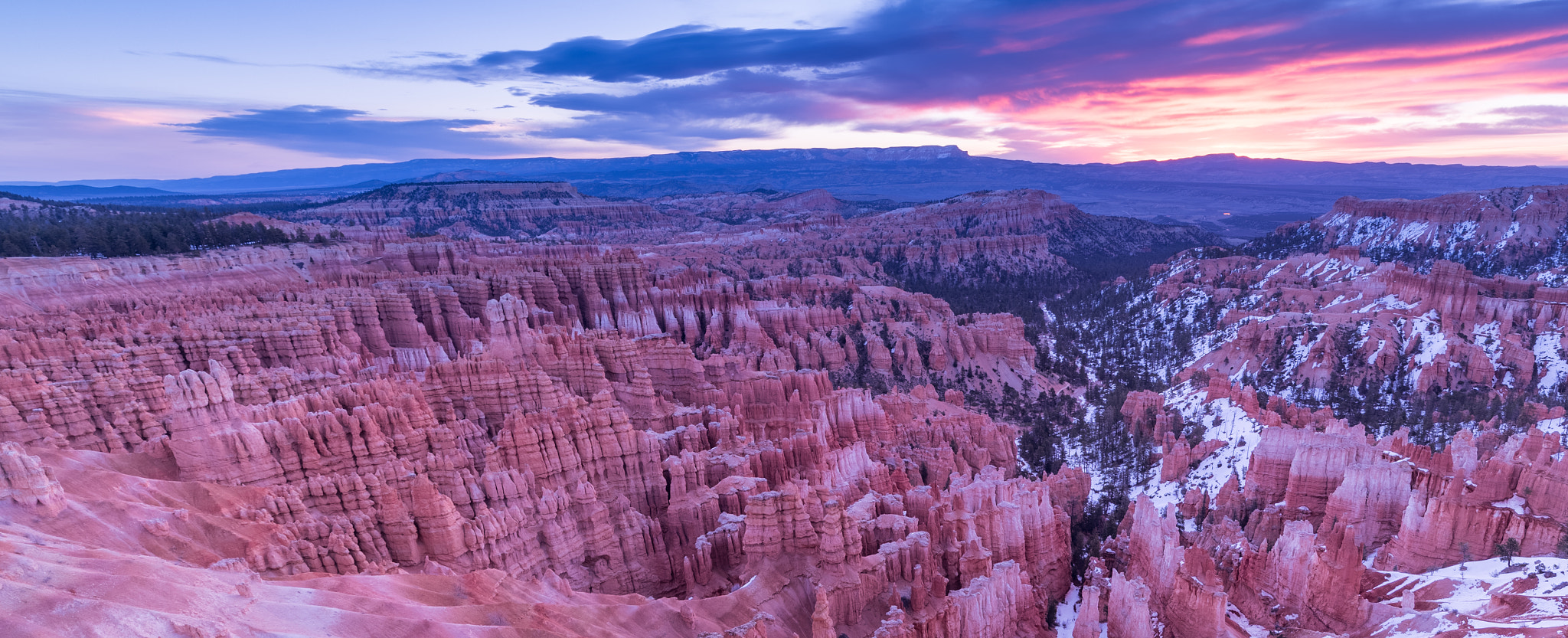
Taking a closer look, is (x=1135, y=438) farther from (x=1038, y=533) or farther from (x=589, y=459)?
(x=589, y=459)

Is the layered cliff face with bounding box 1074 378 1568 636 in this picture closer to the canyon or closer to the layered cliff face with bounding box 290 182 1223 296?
the canyon

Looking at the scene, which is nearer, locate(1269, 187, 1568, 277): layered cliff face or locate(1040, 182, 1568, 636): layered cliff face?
locate(1040, 182, 1568, 636): layered cliff face

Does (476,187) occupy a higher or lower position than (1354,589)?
higher

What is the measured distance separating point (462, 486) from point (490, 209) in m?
166

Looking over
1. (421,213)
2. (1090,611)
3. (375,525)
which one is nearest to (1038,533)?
(1090,611)

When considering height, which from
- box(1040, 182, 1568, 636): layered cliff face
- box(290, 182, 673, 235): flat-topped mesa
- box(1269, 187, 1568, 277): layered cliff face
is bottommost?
box(1040, 182, 1568, 636): layered cliff face

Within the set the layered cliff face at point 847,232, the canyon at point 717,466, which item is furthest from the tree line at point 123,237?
the layered cliff face at point 847,232

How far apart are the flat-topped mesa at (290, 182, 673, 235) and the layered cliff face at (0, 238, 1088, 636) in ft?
392

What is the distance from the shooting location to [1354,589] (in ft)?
69.2

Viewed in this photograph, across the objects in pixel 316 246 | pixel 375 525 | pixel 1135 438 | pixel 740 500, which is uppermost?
pixel 316 246

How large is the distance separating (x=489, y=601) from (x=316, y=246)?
64032mm

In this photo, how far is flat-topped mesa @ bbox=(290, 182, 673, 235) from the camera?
162 metres

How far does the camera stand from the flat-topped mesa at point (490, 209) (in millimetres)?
162375

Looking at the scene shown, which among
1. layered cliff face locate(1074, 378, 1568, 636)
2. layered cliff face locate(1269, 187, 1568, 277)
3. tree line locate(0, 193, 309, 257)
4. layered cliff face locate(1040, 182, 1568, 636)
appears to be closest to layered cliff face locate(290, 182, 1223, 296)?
layered cliff face locate(1269, 187, 1568, 277)
